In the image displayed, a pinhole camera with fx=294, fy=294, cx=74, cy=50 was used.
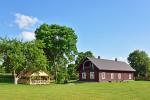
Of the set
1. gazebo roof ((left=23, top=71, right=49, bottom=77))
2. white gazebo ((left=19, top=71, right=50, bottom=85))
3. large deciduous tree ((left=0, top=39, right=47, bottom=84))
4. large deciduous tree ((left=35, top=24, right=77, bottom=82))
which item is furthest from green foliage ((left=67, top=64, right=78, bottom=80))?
large deciduous tree ((left=0, top=39, right=47, bottom=84))

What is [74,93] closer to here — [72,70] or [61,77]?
[61,77]

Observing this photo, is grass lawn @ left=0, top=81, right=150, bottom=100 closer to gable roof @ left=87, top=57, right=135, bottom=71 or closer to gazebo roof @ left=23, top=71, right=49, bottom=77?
gazebo roof @ left=23, top=71, right=49, bottom=77

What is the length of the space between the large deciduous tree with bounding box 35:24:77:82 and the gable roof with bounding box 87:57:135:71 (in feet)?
18.5

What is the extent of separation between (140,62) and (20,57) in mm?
55813

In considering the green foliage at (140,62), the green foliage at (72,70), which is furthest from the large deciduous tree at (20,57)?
the green foliage at (140,62)

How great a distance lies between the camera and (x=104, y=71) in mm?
63375

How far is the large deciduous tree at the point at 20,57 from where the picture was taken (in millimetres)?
52344

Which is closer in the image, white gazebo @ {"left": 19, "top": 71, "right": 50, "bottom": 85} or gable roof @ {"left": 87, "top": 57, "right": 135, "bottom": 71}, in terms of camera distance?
white gazebo @ {"left": 19, "top": 71, "right": 50, "bottom": 85}

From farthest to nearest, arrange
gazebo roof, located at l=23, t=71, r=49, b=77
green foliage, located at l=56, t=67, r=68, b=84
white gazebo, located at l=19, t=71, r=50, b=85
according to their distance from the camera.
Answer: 1. green foliage, located at l=56, t=67, r=68, b=84
2. gazebo roof, located at l=23, t=71, r=49, b=77
3. white gazebo, located at l=19, t=71, r=50, b=85

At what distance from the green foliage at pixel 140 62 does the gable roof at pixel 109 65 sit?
67.3 feet

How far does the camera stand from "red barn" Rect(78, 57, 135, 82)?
204 ft

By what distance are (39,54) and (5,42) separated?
6.62 metres

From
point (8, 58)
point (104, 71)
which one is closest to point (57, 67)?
point (104, 71)

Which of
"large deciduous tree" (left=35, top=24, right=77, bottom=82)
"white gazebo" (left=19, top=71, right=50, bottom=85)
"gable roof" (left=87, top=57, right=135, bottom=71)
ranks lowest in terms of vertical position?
"white gazebo" (left=19, top=71, right=50, bottom=85)
